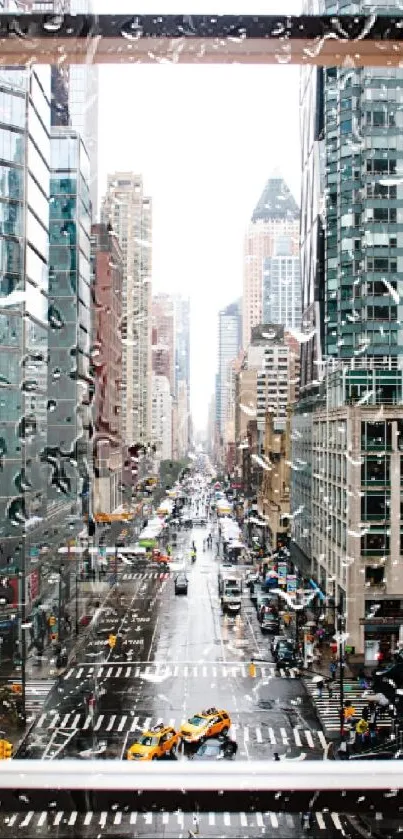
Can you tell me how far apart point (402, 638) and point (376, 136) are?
4140 mm

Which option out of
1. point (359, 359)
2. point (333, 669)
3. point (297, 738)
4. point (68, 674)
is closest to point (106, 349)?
point (297, 738)

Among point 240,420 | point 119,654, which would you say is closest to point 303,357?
point 240,420

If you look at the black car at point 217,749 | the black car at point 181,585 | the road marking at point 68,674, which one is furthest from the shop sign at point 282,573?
the black car at point 217,749

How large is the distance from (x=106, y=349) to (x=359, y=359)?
119 inches

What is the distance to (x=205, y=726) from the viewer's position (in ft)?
14.2

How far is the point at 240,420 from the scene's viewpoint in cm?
640

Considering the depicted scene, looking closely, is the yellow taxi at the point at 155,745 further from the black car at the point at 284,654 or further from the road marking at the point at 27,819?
the road marking at the point at 27,819

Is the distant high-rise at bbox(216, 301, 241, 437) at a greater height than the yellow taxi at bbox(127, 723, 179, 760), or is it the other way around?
the distant high-rise at bbox(216, 301, 241, 437)

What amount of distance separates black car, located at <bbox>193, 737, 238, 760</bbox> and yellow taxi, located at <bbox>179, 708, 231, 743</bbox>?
57 mm

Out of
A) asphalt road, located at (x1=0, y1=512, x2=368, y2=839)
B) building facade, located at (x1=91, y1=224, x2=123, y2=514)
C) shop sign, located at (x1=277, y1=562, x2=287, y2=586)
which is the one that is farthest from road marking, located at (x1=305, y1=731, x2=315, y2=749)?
shop sign, located at (x1=277, y1=562, x2=287, y2=586)

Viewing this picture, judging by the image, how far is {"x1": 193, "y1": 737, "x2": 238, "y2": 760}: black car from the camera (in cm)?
379

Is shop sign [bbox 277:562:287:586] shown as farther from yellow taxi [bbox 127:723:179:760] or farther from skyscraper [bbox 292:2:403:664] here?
yellow taxi [bbox 127:723:179:760]

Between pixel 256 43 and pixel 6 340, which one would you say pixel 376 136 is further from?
pixel 256 43

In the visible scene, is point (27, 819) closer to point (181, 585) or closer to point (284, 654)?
point (284, 654)
